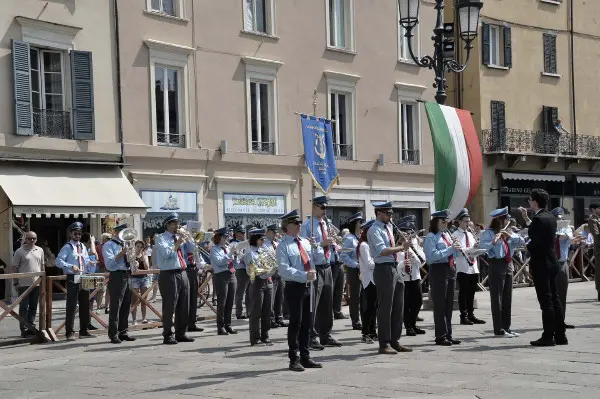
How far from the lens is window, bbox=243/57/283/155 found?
28922 mm

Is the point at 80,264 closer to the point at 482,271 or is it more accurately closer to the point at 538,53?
the point at 482,271

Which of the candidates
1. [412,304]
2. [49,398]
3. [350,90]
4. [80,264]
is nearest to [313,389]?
[49,398]

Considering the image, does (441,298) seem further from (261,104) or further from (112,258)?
(261,104)

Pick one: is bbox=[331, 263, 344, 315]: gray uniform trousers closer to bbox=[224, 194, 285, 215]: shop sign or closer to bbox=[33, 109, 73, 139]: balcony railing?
bbox=[33, 109, 73, 139]: balcony railing

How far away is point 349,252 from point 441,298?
10.6ft

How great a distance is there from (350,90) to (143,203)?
9307 millimetres

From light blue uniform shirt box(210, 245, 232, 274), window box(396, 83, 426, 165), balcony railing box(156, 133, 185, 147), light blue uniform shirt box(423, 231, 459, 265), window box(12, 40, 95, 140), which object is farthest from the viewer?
window box(396, 83, 426, 165)

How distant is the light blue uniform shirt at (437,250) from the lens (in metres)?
14.6

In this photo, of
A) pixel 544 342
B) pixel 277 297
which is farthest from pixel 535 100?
pixel 544 342

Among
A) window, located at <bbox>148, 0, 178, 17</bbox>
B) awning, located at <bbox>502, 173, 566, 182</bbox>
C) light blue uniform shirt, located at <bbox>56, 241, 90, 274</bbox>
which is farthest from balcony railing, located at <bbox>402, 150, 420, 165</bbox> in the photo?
light blue uniform shirt, located at <bbox>56, 241, 90, 274</bbox>

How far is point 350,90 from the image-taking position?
3216cm

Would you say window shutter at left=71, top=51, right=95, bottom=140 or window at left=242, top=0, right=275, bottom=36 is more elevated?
window at left=242, top=0, right=275, bottom=36

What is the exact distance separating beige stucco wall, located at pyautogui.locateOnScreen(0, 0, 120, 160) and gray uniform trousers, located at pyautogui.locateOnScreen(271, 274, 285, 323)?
348 inches

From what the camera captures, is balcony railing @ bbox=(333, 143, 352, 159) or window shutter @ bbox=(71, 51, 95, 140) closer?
window shutter @ bbox=(71, 51, 95, 140)
